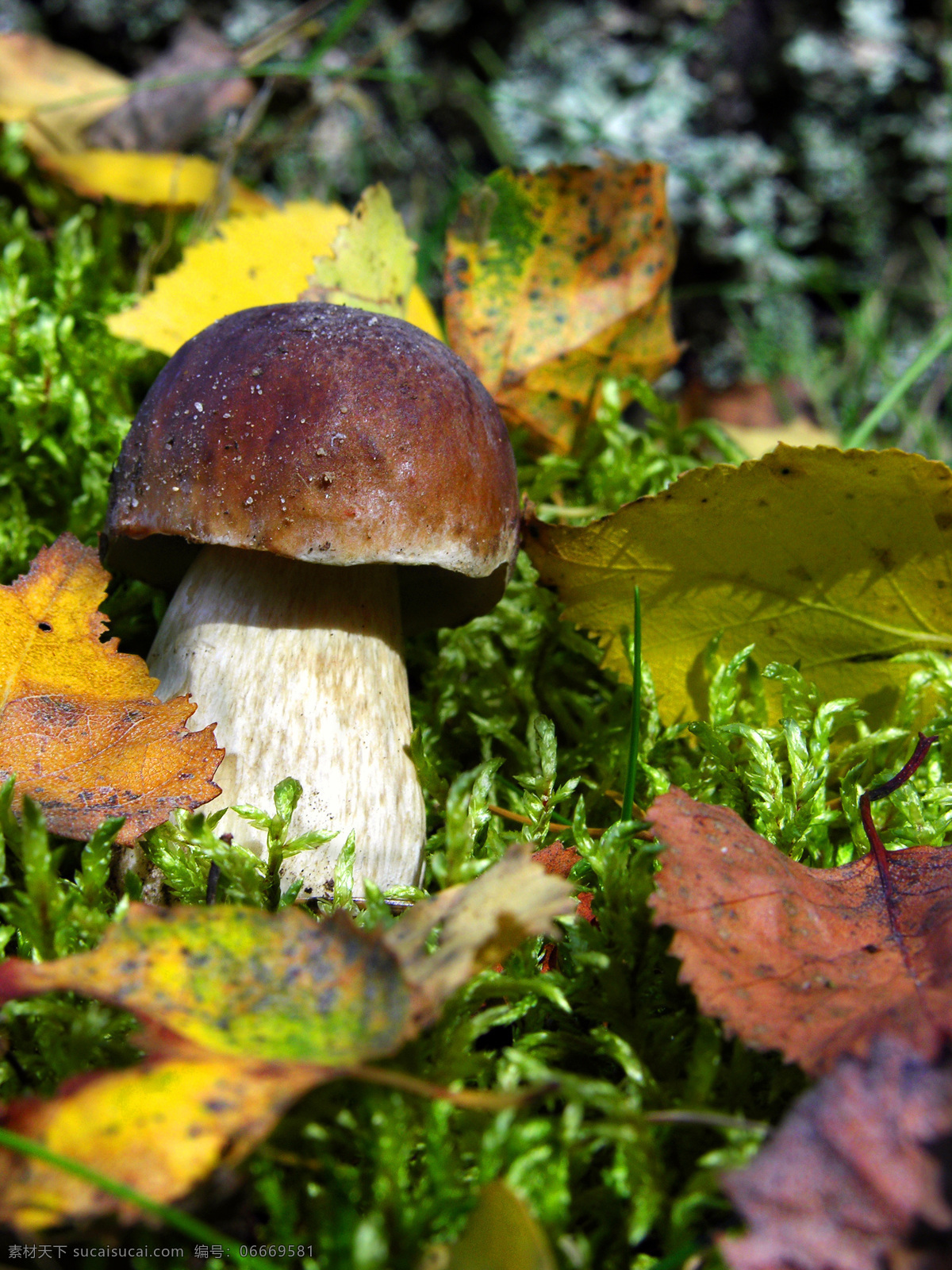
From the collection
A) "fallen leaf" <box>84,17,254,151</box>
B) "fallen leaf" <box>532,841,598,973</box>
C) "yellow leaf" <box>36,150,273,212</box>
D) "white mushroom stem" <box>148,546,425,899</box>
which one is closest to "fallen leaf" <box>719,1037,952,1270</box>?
"fallen leaf" <box>532,841,598,973</box>

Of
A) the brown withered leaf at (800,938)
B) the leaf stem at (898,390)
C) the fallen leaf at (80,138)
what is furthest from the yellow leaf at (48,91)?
the brown withered leaf at (800,938)

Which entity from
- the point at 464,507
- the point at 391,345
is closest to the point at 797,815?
the point at 464,507

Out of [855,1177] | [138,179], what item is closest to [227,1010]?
[855,1177]

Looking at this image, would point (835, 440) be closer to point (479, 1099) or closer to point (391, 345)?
point (391, 345)

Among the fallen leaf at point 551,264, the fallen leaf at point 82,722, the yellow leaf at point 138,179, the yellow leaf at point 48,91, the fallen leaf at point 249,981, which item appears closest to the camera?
the fallen leaf at point 249,981

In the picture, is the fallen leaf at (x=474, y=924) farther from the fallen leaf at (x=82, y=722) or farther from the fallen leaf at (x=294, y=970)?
the fallen leaf at (x=82, y=722)

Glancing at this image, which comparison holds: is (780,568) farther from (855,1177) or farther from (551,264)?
(551,264)

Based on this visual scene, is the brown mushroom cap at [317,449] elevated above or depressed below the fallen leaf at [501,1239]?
above
